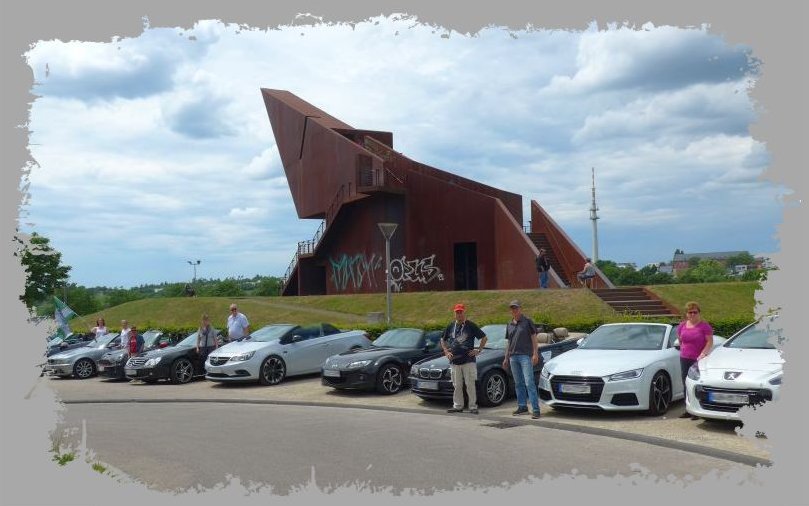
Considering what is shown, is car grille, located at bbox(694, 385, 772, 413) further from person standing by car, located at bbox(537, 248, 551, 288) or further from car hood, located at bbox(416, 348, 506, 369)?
person standing by car, located at bbox(537, 248, 551, 288)

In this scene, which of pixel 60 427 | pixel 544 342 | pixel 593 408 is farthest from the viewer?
pixel 544 342

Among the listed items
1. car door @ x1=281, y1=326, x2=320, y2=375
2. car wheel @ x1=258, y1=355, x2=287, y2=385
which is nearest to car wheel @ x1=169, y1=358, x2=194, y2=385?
car wheel @ x1=258, y1=355, x2=287, y2=385

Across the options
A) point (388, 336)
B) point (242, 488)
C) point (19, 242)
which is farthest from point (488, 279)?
point (19, 242)

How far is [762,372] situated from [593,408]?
2479 millimetres

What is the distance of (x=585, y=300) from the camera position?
23812 millimetres

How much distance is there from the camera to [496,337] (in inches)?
519

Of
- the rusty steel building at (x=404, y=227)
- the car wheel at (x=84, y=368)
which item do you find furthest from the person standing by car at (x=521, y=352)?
the rusty steel building at (x=404, y=227)

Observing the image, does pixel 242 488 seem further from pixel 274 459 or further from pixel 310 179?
pixel 310 179

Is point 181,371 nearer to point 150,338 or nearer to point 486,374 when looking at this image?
point 150,338

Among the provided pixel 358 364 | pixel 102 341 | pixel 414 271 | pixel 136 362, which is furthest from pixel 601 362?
pixel 414 271

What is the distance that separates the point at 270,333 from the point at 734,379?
423 inches

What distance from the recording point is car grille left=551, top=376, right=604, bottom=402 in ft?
33.0

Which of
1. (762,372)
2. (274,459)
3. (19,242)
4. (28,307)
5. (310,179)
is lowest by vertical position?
(274,459)

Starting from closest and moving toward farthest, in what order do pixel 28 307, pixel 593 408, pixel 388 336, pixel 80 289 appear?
1. pixel 28 307
2. pixel 593 408
3. pixel 388 336
4. pixel 80 289
